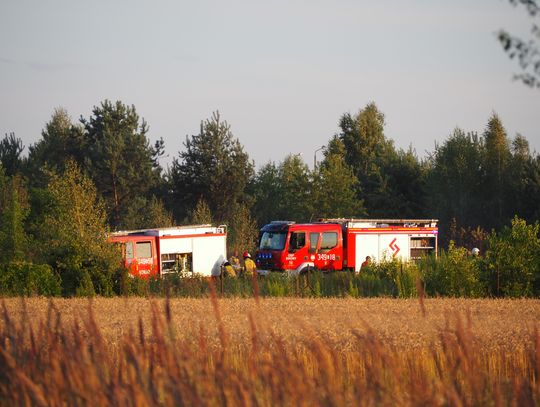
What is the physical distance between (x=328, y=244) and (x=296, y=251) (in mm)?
1279

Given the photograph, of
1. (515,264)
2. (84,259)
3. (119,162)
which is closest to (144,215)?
(119,162)

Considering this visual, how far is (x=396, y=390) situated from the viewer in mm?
6316

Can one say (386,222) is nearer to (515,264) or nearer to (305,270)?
(305,270)

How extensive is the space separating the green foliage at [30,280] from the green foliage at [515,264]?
37.6 ft

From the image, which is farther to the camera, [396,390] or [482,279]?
[482,279]

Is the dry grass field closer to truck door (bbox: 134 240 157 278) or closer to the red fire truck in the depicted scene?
truck door (bbox: 134 240 157 278)

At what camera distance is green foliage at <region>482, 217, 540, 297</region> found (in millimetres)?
24953

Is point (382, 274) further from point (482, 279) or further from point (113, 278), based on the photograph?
point (113, 278)

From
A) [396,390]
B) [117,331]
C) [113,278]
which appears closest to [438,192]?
[113,278]

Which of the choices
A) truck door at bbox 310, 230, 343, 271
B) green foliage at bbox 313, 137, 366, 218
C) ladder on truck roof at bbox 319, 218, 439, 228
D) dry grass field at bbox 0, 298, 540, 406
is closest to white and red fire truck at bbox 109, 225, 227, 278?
truck door at bbox 310, 230, 343, 271

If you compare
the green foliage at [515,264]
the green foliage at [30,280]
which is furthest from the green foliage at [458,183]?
the green foliage at [30,280]

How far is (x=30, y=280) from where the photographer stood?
2538 centimetres

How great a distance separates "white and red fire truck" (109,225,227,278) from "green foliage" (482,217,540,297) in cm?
1097

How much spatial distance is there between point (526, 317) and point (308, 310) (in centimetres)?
416
